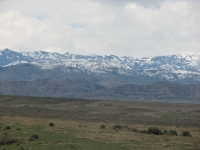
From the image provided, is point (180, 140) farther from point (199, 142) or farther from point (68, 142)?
point (68, 142)

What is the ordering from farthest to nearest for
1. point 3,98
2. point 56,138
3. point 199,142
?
point 3,98 → point 199,142 → point 56,138

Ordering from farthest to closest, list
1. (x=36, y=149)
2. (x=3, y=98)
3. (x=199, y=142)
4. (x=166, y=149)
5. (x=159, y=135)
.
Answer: (x=3, y=98) < (x=159, y=135) < (x=199, y=142) < (x=166, y=149) < (x=36, y=149)

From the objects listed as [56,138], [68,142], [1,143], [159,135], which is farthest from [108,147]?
[159,135]

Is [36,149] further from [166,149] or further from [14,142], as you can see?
[166,149]

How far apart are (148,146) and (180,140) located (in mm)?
7745

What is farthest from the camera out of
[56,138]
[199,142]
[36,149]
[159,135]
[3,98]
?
[3,98]

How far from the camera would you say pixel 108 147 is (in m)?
34.5

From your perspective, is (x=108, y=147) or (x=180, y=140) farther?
(x=180, y=140)

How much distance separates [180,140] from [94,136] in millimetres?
9792

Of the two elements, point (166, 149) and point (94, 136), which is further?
point (94, 136)

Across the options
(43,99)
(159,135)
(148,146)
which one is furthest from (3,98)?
(148,146)

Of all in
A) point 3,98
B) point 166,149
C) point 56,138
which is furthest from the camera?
point 3,98

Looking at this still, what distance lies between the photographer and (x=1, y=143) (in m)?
34.6

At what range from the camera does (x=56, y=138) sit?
38.6 meters
